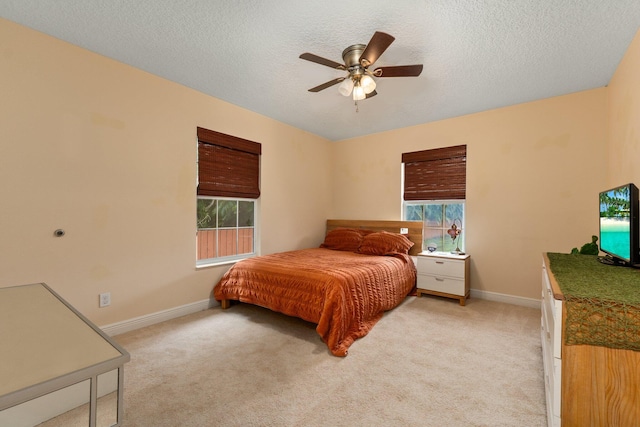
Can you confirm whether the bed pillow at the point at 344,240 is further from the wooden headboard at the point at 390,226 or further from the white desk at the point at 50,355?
the white desk at the point at 50,355

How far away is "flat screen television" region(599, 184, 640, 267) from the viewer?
163 cm

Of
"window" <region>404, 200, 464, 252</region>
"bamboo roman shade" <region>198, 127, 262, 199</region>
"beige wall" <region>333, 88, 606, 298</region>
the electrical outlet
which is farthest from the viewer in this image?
"window" <region>404, 200, 464, 252</region>

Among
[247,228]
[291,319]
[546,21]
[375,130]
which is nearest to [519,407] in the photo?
[291,319]

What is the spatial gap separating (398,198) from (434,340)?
7.57 feet

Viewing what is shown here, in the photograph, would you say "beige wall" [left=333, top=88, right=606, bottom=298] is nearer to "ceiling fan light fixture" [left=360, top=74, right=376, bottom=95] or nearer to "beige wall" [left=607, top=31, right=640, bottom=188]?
"beige wall" [left=607, top=31, right=640, bottom=188]

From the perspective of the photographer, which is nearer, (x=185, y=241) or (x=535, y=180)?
(x=185, y=241)

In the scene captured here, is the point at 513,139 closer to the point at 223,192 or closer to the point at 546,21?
the point at 546,21

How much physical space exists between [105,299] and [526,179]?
183 inches

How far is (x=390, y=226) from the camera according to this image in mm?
4305

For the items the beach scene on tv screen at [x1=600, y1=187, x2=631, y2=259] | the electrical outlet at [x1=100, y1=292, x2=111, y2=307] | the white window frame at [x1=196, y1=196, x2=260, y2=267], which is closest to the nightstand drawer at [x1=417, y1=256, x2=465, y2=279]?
the beach scene on tv screen at [x1=600, y1=187, x2=631, y2=259]

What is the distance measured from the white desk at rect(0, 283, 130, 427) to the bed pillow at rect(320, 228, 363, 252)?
3443 millimetres

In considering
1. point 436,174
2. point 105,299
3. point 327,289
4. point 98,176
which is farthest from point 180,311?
point 436,174

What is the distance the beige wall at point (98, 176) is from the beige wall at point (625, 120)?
3.78m

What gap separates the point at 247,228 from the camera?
3.82 metres
